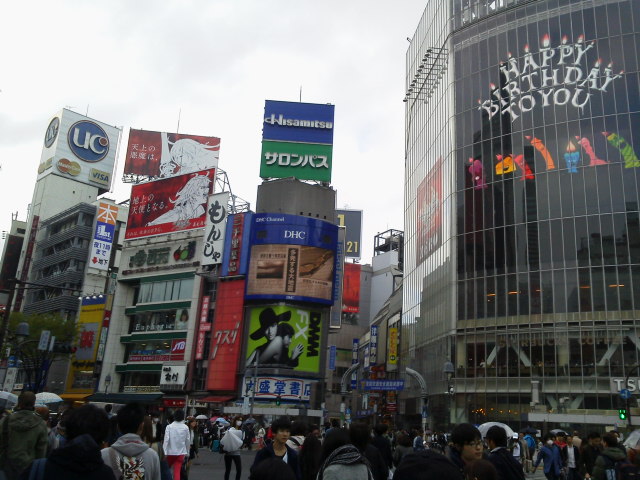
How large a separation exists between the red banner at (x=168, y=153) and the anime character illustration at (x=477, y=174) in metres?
43.4

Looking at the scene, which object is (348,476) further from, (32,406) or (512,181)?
(512,181)

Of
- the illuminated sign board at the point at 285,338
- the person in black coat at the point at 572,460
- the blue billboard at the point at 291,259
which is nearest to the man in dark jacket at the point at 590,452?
the person in black coat at the point at 572,460

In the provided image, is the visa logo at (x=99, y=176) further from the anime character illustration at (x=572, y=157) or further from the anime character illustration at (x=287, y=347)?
the anime character illustration at (x=572, y=157)

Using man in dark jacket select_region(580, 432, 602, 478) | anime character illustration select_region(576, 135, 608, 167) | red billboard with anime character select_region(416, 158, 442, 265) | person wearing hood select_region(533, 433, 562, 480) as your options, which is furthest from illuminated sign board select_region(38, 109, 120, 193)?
man in dark jacket select_region(580, 432, 602, 478)

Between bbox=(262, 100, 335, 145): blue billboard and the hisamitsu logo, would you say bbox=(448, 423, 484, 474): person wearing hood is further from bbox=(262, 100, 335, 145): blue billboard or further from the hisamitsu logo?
the hisamitsu logo

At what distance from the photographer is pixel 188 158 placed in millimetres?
87938

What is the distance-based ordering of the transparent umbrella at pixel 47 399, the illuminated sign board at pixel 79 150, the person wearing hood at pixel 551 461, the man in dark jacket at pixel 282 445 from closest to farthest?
Result: the man in dark jacket at pixel 282 445
the person wearing hood at pixel 551 461
the transparent umbrella at pixel 47 399
the illuminated sign board at pixel 79 150

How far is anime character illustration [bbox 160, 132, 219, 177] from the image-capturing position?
87188 mm

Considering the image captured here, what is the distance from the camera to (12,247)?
95312mm

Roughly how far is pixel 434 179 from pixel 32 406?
5357 centimetres

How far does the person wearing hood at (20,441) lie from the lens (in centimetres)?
786

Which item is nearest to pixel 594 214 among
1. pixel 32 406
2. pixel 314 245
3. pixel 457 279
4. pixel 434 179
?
pixel 457 279

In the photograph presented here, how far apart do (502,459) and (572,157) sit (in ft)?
147

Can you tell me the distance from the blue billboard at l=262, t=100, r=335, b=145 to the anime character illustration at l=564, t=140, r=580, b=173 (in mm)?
27826
